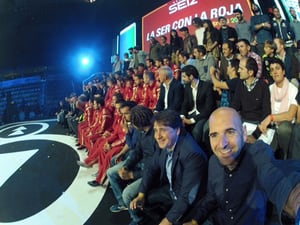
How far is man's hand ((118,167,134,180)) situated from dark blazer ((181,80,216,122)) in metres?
0.91

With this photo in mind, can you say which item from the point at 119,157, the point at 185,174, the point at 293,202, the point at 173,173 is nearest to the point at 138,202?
the point at 173,173

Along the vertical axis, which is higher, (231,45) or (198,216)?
(231,45)

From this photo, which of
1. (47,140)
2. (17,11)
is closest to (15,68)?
(17,11)

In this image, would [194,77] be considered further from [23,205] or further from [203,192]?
[23,205]

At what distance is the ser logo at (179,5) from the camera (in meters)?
7.55

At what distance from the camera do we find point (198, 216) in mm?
1642

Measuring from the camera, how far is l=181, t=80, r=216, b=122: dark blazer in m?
3.21

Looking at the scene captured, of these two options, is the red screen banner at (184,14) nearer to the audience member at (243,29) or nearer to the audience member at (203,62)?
the audience member at (243,29)

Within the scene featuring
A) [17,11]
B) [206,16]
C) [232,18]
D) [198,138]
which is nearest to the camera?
[198,138]

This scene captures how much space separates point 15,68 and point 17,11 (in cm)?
257

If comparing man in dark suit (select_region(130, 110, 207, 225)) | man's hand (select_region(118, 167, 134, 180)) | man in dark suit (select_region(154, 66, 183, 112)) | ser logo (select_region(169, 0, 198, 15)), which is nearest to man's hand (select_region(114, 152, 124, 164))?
man's hand (select_region(118, 167, 134, 180))

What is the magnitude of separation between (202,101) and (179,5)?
537cm

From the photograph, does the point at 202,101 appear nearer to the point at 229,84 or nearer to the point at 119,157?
the point at 229,84

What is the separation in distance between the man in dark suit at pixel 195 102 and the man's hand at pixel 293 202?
232 centimetres
